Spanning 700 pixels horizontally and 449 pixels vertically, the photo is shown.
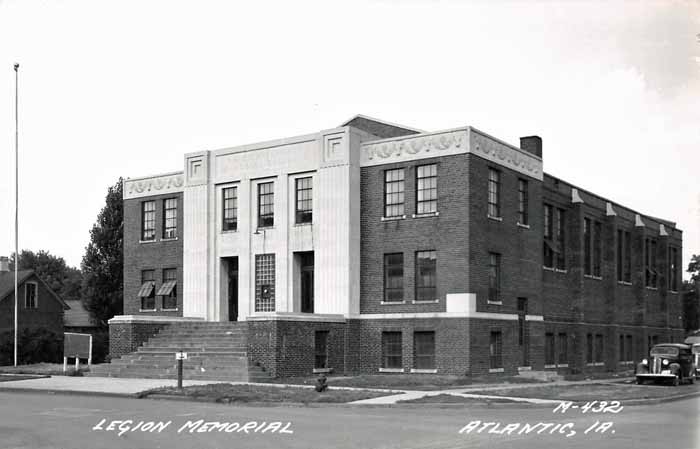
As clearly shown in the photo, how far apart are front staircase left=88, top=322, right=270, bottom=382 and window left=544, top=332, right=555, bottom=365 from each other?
14.3 metres

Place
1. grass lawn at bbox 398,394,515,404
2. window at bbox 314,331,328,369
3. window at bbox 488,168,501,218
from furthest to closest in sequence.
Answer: window at bbox 488,168,501,218, window at bbox 314,331,328,369, grass lawn at bbox 398,394,515,404

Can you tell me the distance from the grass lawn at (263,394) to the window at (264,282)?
1129 centimetres

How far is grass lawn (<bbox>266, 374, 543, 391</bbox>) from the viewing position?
1155 inches

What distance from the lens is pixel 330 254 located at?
120 feet

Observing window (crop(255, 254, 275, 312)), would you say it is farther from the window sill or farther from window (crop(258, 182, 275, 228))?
the window sill

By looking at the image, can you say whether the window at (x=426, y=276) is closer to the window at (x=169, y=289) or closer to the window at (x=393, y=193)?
the window at (x=393, y=193)

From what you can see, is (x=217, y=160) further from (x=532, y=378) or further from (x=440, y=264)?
(x=532, y=378)

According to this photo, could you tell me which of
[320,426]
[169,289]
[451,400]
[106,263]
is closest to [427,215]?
[451,400]

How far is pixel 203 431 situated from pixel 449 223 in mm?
19243

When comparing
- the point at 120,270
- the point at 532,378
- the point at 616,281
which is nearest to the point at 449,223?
the point at 532,378

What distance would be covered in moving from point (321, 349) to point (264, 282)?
17.7 ft

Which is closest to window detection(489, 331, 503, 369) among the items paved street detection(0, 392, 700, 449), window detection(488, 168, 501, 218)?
window detection(488, 168, 501, 218)

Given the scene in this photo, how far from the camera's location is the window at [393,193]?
35.9 meters

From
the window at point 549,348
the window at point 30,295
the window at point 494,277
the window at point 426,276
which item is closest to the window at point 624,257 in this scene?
the window at point 549,348
